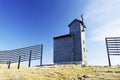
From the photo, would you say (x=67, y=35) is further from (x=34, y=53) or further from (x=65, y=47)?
(x=34, y=53)

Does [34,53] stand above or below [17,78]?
above

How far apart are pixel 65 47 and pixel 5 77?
19.2 meters

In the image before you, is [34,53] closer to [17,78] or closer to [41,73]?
[41,73]

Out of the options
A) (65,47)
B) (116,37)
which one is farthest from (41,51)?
(65,47)

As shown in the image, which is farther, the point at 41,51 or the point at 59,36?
the point at 59,36

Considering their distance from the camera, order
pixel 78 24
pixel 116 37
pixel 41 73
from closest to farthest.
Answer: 1. pixel 41 73
2. pixel 116 37
3. pixel 78 24

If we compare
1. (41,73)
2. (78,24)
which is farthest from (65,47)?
(41,73)

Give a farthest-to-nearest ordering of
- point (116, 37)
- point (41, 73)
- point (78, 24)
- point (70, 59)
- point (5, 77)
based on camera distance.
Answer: point (78, 24), point (70, 59), point (116, 37), point (41, 73), point (5, 77)

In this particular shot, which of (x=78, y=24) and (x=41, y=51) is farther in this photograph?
(x=78, y=24)

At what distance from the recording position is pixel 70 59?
30.4 meters

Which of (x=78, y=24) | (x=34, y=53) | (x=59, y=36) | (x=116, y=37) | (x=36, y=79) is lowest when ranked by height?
(x=36, y=79)

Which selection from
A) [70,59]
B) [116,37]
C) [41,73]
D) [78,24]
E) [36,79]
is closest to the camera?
[36,79]

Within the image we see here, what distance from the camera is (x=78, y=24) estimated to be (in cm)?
3247

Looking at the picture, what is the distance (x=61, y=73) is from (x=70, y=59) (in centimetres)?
1671
